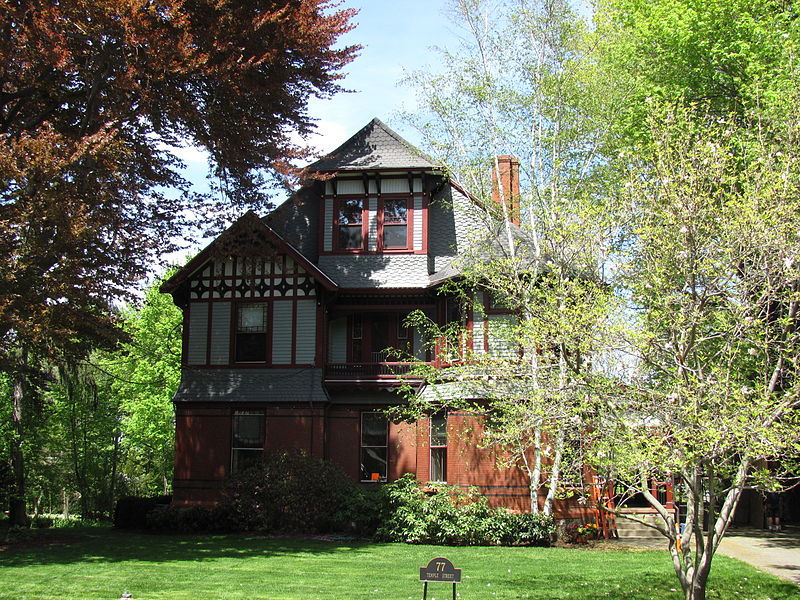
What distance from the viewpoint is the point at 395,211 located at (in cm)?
2364

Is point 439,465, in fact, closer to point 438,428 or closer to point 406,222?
point 438,428

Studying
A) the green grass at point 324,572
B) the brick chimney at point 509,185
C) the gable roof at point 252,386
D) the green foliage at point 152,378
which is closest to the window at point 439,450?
the gable roof at point 252,386

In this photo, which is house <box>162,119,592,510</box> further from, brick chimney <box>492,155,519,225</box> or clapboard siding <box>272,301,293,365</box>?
brick chimney <box>492,155,519,225</box>

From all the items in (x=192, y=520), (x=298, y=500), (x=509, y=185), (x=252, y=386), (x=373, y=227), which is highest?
(x=509, y=185)

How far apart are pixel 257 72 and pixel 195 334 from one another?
29.7 feet

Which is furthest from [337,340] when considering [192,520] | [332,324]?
[192,520]

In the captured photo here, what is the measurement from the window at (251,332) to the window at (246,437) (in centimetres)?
172

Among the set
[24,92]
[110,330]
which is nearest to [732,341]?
[110,330]

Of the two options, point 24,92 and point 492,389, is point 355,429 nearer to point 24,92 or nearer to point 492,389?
point 492,389

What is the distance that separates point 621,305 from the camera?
9992 mm

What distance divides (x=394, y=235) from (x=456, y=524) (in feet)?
31.9

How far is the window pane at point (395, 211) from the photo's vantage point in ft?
77.5

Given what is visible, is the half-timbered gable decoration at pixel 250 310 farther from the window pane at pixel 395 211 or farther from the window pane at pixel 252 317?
the window pane at pixel 395 211

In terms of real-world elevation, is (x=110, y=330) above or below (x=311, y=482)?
above
